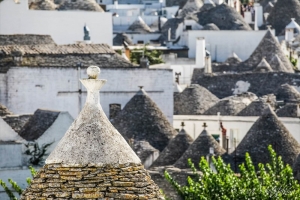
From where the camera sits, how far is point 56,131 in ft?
153

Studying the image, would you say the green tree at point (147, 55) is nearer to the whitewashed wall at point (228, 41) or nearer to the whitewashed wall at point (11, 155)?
the whitewashed wall at point (228, 41)

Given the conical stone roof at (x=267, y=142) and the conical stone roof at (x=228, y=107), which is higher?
the conical stone roof at (x=267, y=142)

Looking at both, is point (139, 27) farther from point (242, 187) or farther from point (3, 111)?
point (242, 187)

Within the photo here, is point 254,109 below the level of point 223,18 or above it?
above

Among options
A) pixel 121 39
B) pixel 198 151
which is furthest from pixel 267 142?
pixel 121 39

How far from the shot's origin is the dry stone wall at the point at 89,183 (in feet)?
55.6

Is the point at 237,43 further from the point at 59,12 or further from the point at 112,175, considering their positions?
the point at 112,175

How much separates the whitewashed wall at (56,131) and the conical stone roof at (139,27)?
196 ft

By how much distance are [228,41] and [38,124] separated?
46.7 metres

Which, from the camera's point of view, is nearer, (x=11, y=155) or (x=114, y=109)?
(x=11, y=155)

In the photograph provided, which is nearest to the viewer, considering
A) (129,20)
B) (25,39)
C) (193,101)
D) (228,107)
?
(228,107)

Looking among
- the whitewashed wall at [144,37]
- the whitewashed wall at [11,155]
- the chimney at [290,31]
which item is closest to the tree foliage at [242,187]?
the whitewashed wall at [11,155]

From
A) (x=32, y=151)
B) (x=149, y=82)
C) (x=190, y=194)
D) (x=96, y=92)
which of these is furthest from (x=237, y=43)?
(x=96, y=92)

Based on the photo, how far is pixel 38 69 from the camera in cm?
5869
